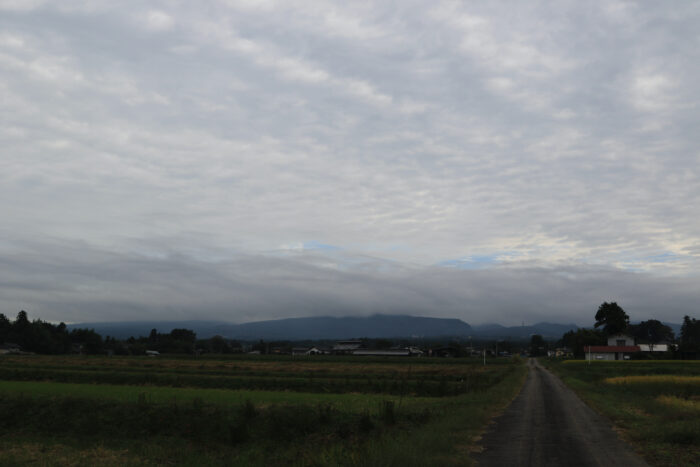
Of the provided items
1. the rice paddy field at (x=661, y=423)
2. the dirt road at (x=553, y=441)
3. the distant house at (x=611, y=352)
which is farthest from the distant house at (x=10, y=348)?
the dirt road at (x=553, y=441)

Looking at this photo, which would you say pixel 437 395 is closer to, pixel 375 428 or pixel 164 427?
pixel 375 428

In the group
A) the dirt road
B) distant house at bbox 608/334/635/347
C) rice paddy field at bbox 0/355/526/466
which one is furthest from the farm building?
the dirt road

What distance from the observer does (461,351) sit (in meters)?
182

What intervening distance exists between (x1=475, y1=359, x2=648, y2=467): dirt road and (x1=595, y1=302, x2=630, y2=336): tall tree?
476ft

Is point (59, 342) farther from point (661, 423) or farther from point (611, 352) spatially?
point (661, 423)

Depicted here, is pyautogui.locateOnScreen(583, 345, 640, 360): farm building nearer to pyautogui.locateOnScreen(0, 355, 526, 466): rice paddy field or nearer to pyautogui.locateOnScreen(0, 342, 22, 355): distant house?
pyautogui.locateOnScreen(0, 355, 526, 466): rice paddy field

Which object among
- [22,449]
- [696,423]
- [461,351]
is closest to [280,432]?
[22,449]

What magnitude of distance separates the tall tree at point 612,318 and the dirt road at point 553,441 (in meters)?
145

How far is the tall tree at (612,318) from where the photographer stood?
159000 mm

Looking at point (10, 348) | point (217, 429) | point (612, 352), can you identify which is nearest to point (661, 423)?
point (217, 429)

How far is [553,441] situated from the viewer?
65.6 feet

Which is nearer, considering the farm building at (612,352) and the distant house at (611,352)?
the distant house at (611,352)

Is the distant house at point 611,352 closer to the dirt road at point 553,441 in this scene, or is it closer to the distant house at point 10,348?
the dirt road at point 553,441

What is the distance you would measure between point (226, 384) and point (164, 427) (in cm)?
2213
